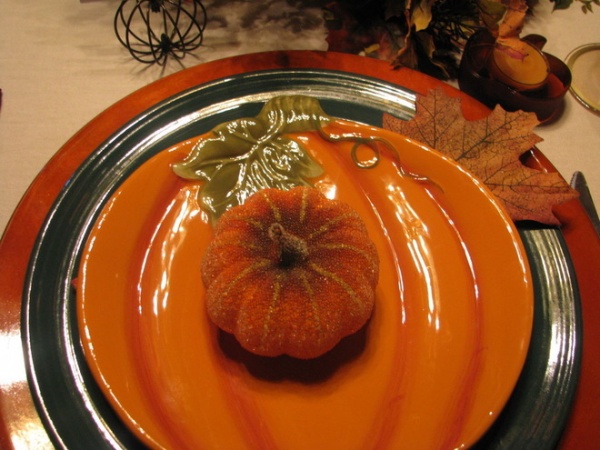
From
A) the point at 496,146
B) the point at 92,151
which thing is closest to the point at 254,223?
the point at 92,151

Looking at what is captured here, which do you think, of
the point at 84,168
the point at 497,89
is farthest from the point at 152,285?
A: the point at 497,89

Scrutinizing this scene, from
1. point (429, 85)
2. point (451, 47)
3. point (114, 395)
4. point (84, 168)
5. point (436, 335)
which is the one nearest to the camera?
point (114, 395)

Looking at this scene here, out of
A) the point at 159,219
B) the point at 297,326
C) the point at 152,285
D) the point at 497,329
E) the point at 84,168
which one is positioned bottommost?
the point at 497,329

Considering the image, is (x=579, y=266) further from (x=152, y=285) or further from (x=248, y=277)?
(x=152, y=285)

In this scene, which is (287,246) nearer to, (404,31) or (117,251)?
(117,251)

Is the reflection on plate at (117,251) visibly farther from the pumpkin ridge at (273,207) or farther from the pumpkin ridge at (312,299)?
the pumpkin ridge at (273,207)

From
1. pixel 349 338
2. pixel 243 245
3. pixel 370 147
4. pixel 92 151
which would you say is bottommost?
pixel 349 338

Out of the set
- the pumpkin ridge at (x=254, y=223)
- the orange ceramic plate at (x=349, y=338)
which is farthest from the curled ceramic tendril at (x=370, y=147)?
the pumpkin ridge at (x=254, y=223)
